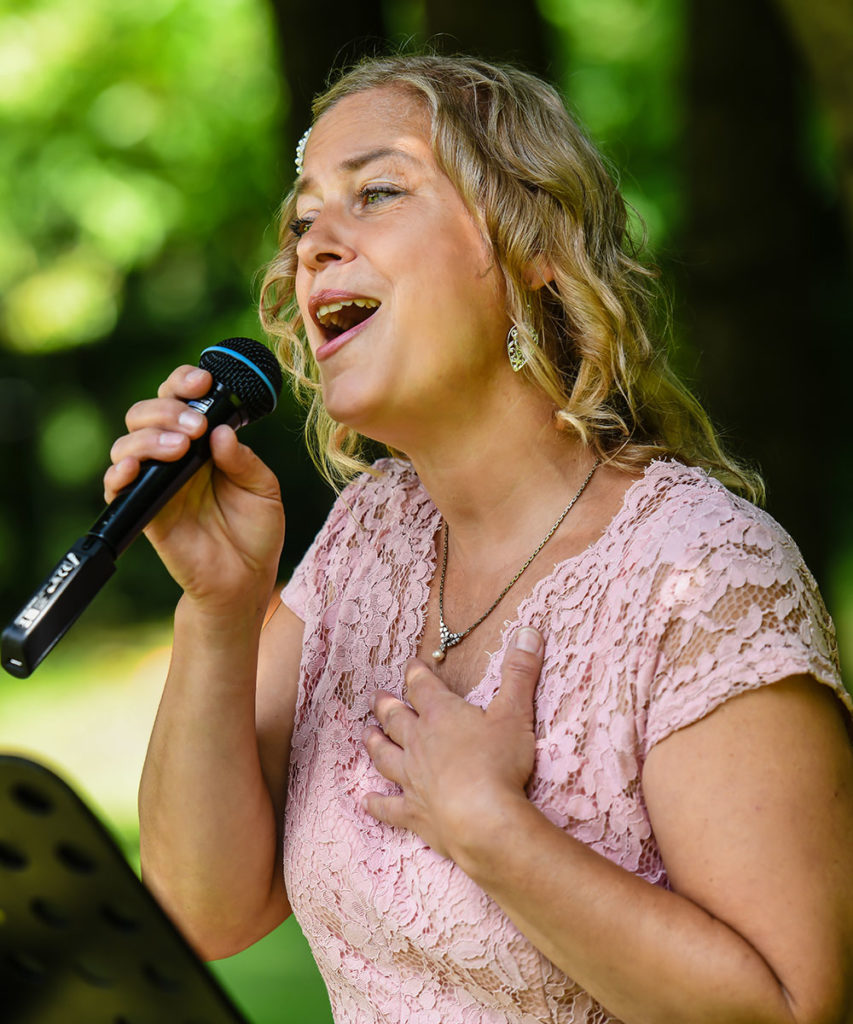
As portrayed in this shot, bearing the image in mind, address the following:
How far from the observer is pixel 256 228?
9.87 metres

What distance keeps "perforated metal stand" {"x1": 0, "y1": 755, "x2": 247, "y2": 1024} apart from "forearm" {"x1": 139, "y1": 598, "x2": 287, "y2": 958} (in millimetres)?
972

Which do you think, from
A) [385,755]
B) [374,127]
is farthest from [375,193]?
[385,755]

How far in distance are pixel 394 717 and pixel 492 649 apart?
0.69ft

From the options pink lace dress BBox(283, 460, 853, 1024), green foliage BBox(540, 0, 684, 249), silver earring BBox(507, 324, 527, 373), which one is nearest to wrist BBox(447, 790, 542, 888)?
pink lace dress BBox(283, 460, 853, 1024)

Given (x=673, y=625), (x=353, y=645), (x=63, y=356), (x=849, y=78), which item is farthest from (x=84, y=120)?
(x=673, y=625)

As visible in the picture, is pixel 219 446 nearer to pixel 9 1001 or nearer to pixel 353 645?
pixel 353 645

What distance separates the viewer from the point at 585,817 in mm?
1741

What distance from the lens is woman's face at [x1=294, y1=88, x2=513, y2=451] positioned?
2.01 m

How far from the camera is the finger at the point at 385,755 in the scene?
187 centimetres

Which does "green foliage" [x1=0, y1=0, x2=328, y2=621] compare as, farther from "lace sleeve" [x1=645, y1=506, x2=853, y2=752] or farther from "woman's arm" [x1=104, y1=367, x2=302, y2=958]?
"lace sleeve" [x1=645, y1=506, x2=853, y2=752]

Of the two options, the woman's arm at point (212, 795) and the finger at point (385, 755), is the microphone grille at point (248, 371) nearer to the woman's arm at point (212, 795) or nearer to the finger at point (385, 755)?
the woman's arm at point (212, 795)

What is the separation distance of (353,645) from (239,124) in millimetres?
8105

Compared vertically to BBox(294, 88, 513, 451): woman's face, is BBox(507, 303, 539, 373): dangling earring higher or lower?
lower

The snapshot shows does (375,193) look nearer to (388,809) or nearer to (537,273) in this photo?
(537,273)
